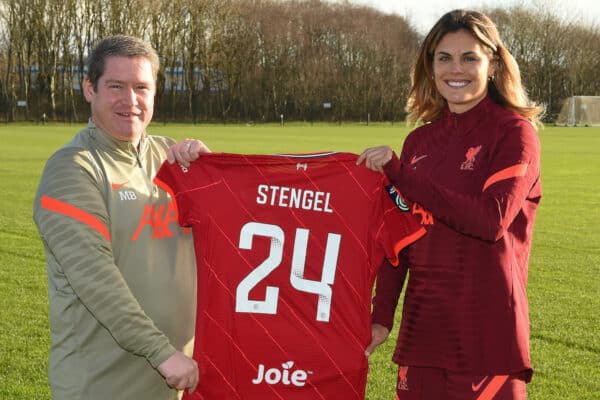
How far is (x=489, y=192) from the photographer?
2.91 metres

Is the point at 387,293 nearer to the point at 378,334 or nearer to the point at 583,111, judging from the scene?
the point at 378,334

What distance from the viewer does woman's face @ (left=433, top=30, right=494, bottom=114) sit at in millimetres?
3139

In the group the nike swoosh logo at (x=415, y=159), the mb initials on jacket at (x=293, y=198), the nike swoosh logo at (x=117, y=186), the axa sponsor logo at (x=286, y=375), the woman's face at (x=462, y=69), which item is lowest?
the axa sponsor logo at (x=286, y=375)

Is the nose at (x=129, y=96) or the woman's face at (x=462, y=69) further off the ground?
the woman's face at (x=462, y=69)

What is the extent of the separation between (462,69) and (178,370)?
162cm

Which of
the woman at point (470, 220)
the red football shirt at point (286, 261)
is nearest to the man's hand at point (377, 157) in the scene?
the woman at point (470, 220)

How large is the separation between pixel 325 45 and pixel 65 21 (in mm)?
29227

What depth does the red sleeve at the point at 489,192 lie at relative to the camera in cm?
286

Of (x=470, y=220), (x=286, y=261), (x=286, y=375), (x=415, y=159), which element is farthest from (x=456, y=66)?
(x=286, y=375)

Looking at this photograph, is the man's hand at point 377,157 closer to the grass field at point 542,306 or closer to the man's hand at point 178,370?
the man's hand at point 178,370

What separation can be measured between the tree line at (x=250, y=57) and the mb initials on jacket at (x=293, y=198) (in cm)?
6623

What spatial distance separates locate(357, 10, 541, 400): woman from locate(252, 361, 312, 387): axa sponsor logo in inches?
11.7

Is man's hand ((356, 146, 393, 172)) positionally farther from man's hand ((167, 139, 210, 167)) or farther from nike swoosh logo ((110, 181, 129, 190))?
nike swoosh logo ((110, 181, 129, 190))

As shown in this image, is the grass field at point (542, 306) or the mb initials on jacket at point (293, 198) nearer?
the mb initials on jacket at point (293, 198)
